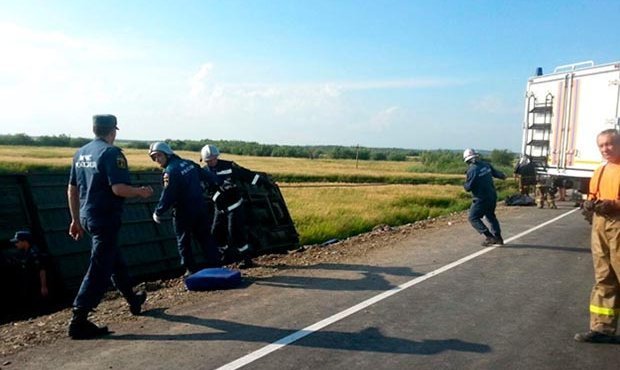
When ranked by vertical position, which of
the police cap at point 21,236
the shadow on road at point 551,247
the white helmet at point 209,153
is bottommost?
the shadow on road at point 551,247

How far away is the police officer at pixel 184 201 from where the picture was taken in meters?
7.17

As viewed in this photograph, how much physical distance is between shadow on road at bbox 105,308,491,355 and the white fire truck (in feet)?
32.1

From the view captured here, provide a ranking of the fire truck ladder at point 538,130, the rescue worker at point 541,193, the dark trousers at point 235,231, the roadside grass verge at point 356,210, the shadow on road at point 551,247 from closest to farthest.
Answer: the dark trousers at point 235,231 → the shadow on road at point 551,247 → the roadside grass verge at point 356,210 → the fire truck ladder at point 538,130 → the rescue worker at point 541,193

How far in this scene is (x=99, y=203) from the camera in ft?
17.7

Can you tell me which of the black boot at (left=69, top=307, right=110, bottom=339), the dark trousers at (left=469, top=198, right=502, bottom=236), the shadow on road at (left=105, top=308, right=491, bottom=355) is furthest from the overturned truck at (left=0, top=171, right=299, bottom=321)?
the dark trousers at (left=469, top=198, right=502, bottom=236)

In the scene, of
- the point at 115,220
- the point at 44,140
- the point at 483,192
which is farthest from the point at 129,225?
the point at 44,140

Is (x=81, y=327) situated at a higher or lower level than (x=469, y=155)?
lower

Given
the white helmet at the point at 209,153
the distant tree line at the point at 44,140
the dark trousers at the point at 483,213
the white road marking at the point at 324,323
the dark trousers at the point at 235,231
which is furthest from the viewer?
the distant tree line at the point at 44,140

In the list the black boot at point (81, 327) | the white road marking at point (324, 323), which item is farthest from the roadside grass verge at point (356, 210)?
the black boot at point (81, 327)

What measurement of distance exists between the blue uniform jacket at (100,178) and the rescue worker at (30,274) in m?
2.69

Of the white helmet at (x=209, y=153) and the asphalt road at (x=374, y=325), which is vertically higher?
the white helmet at (x=209, y=153)

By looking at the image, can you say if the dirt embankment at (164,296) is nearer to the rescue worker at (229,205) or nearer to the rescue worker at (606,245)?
the rescue worker at (229,205)

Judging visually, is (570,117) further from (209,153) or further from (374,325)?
(374,325)

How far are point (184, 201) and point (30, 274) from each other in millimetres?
2331
